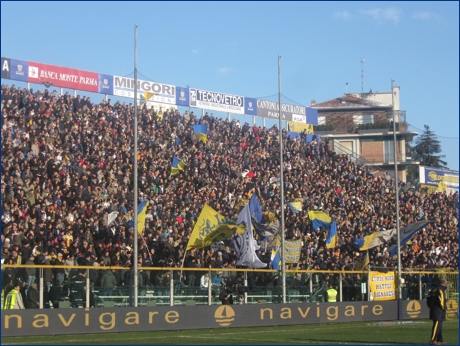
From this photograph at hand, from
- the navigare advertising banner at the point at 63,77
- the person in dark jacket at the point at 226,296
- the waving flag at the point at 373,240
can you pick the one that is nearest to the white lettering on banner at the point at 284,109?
the navigare advertising banner at the point at 63,77

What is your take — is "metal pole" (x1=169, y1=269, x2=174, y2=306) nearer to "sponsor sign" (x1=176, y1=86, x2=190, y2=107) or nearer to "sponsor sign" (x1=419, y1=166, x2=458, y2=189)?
"sponsor sign" (x1=176, y1=86, x2=190, y2=107)

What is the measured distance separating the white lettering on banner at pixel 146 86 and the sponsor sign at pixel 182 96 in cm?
41

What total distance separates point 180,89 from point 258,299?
23.3 metres

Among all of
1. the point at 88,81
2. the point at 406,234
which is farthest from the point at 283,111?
the point at 406,234

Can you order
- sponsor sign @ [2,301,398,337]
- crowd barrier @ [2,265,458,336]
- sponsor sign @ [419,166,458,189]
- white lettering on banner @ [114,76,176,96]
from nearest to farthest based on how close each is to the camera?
sponsor sign @ [2,301,398,337] < crowd barrier @ [2,265,458,336] < white lettering on banner @ [114,76,176,96] < sponsor sign @ [419,166,458,189]

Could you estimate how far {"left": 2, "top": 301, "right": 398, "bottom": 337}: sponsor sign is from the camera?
23188 millimetres

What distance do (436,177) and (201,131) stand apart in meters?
32.9

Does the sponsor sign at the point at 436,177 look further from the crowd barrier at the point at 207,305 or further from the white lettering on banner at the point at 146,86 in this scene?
the crowd barrier at the point at 207,305

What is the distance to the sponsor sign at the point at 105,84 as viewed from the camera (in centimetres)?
4631

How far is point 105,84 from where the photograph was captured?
4666 cm

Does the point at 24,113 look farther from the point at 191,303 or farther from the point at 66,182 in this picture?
the point at 191,303

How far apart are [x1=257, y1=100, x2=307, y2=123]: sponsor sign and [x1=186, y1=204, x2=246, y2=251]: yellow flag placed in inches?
1087

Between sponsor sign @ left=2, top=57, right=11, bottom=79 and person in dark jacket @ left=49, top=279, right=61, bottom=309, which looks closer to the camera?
person in dark jacket @ left=49, top=279, right=61, bottom=309

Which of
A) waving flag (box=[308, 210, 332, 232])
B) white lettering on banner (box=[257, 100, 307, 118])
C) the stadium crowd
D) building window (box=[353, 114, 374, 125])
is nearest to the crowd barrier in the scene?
the stadium crowd
